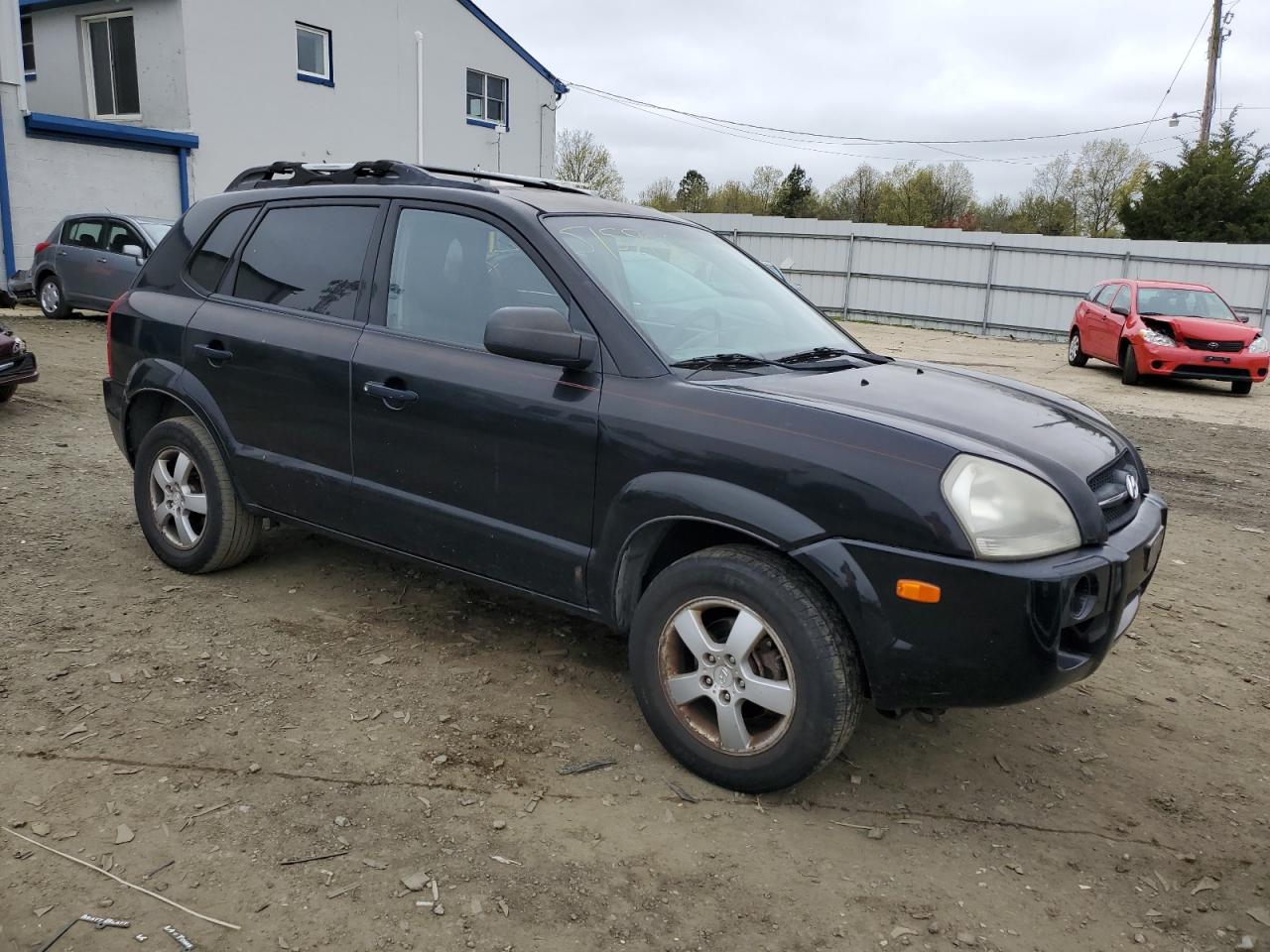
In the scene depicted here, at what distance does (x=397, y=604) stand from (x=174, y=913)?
2.10 metres

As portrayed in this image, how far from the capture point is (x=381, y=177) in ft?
14.0

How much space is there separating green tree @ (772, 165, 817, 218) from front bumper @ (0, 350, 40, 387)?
52090 millimetres

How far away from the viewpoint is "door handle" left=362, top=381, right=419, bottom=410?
12.2 ft

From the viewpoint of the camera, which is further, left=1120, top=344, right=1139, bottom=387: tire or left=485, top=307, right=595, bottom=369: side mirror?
left=1120, top=344, right=1139, bottom=387: tire

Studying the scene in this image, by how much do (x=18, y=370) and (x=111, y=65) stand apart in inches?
576

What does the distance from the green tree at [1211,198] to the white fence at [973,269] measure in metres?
7.14

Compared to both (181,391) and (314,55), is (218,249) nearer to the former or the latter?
(181,391)

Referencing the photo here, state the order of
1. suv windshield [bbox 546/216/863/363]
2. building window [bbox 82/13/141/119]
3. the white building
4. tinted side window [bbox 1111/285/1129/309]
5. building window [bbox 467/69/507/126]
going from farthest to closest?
building window [bbox 467/69/507/126], building window [bbox 82/13/141/119], the white building, tinted side window [bbox 1111/285/1129/309], suv windshield [bbox 546/216/863/363]

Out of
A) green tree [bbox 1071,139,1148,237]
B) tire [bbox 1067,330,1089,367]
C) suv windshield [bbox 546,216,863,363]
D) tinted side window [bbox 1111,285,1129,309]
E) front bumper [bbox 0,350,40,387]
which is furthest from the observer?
green tree [bbox 1071,139,1148,237]

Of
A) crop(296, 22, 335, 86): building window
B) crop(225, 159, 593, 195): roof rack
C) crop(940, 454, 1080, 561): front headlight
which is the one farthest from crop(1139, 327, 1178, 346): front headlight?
crop(296, 22, 335, 86): building window

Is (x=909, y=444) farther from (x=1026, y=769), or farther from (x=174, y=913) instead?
(x=174, y=913)

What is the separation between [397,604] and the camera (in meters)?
4.55

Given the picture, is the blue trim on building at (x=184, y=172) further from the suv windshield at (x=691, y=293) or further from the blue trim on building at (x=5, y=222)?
the suv windshield at (x=691, y=293)

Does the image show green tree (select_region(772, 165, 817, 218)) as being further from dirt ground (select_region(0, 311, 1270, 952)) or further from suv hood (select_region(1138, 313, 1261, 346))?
dirt ground (select_region(0, 311, 1270, 952))
